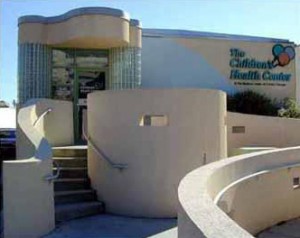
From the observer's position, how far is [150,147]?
9031 millimetres

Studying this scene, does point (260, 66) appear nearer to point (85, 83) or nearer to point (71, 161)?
point (85, 83)

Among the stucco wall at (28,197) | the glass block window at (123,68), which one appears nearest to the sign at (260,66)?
the glass block window at (123,68)

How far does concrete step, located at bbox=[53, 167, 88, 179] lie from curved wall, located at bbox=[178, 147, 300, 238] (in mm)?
3347

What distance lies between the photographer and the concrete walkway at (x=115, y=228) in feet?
24.6

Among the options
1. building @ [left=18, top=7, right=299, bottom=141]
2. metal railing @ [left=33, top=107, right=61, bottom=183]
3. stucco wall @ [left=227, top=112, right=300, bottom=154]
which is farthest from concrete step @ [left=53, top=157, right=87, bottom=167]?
stucco wall @ [left=227, top=112, right=300, bottom=154]

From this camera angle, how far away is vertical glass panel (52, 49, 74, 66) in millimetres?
15398

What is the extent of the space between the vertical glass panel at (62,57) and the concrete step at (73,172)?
617 centimetres

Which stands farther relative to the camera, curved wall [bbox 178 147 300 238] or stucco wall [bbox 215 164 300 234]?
stucco wall [bbox 215 164 300 234]

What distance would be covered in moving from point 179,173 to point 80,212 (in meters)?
1.99

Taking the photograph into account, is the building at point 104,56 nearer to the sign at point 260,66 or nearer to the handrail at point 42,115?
the sign at point 260,66

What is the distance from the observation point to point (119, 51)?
15.1 metres

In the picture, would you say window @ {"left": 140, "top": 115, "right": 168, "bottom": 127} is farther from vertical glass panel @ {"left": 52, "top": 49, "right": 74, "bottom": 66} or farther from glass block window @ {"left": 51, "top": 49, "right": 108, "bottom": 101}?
vertical glass panel @ {"left": 52, "top": 49, "right": 74, "bottom": 66}

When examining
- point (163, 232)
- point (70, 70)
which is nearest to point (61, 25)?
point (70, 70)

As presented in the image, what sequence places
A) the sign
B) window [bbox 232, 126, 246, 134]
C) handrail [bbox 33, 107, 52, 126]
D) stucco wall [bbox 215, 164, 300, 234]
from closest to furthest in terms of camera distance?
stucco wall [bbox 215, 164, 300, 234]
handrail [bbox 33, 107, 52, 126]
window [bbox 232, 126, 246, 134]
the sign
